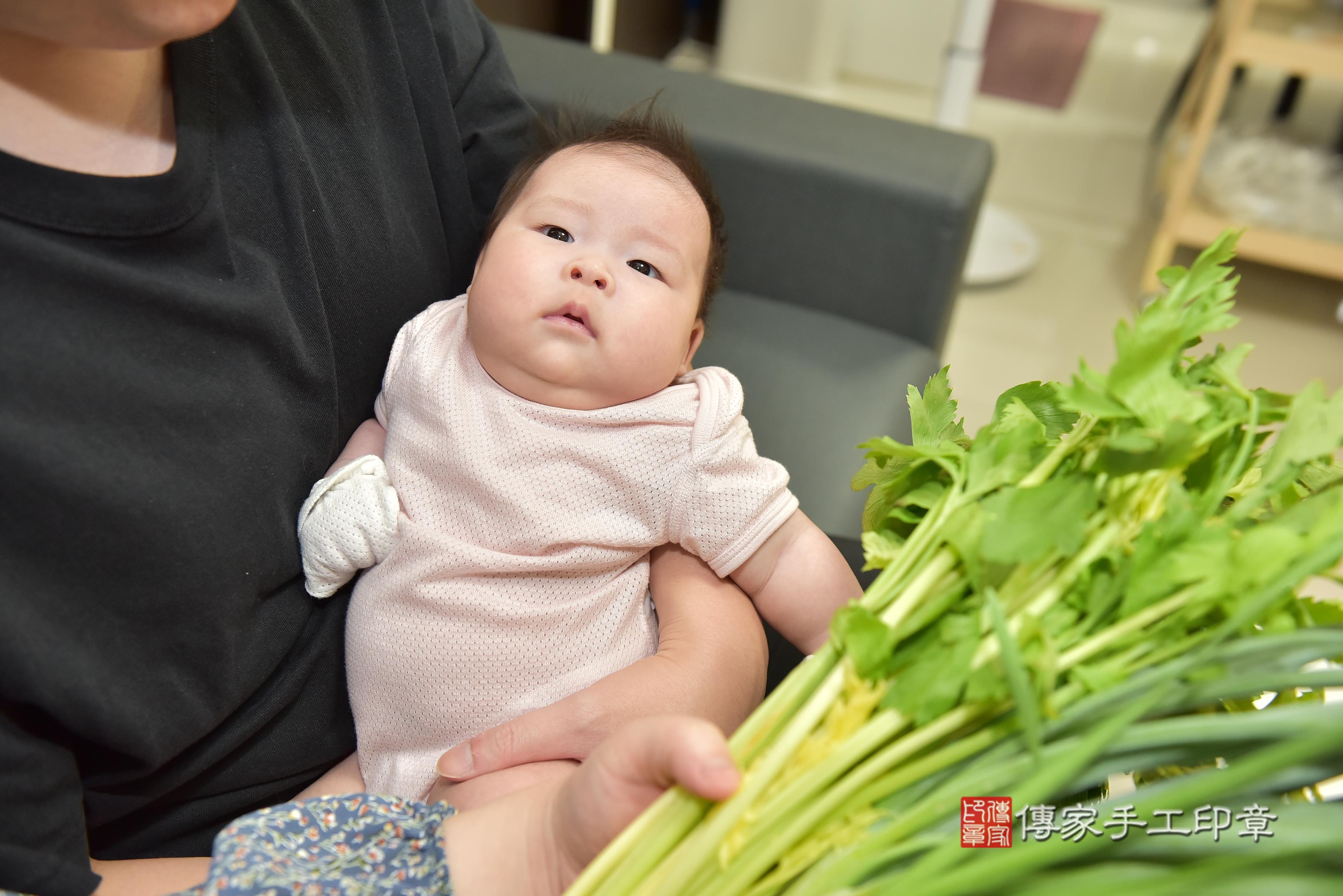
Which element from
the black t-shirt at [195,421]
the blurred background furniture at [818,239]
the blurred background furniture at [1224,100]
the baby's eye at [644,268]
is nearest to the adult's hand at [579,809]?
the black t-shirt at [195,421]

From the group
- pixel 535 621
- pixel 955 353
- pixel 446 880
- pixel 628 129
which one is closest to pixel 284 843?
pixel 446 880

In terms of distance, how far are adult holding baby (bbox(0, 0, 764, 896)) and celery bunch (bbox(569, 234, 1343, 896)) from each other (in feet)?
0.88

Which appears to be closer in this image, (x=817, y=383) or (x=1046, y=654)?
(x=1046, y=654)

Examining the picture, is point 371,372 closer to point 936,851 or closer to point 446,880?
point 446,880

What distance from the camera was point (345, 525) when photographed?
0.77 metres

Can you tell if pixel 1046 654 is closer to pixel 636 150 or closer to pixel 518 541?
pixel 518 541

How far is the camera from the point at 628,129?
101 centimetres

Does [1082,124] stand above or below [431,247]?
below

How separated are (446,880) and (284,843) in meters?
0.10

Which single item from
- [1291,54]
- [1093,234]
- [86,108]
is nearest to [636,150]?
[86,108]

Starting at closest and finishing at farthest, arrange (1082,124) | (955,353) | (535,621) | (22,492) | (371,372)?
(22,492)
(535,621)
(371,372)
(955,353)
(1082,124)

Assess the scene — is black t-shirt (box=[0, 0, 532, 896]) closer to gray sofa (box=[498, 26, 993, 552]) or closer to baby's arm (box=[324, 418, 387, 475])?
baby's arm (box=[324, 418, 387, 475])

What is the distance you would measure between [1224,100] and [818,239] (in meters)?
1.64

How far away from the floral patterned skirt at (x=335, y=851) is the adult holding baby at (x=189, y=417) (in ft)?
0.34
